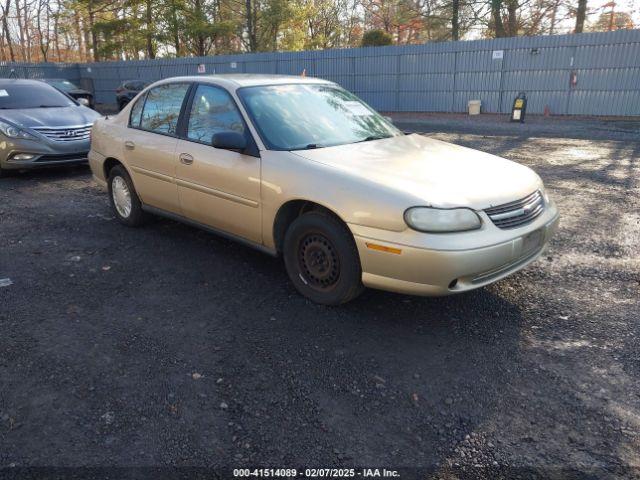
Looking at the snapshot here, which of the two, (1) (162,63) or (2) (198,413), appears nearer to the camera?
(2) (198,413)

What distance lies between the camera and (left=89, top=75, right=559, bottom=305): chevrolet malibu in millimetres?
3244

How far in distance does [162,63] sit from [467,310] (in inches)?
1039

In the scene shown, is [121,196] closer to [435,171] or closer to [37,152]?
[37,152]

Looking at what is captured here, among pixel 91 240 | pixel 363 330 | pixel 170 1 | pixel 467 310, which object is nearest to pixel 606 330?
pixel 467 310

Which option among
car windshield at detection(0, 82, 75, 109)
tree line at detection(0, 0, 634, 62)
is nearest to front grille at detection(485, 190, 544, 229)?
car windshield at detection(0, 82, 75, 109)

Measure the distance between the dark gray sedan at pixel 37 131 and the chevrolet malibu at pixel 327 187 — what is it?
3.48m

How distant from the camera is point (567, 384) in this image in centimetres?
288

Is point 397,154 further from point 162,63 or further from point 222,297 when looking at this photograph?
point 162,63

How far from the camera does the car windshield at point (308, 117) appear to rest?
409cm

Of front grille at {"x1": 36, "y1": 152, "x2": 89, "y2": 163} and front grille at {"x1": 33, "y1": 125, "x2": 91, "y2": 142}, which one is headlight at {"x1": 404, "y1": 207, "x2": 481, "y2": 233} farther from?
front grille at {"x1": 33, "y1": 125, "x2": 91, "y2": 142}

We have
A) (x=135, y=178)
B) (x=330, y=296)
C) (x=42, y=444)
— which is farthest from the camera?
(x=135, y=178)

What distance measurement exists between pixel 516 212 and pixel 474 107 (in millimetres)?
15900

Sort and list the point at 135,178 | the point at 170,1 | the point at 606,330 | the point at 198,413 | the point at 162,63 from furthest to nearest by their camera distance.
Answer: the point at 170,1, the point at 162,63, the point at 135,178, the point at 606,330, the point at 198,413

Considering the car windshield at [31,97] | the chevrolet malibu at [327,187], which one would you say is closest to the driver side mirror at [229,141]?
the chevrolet malibu at [327,187]
